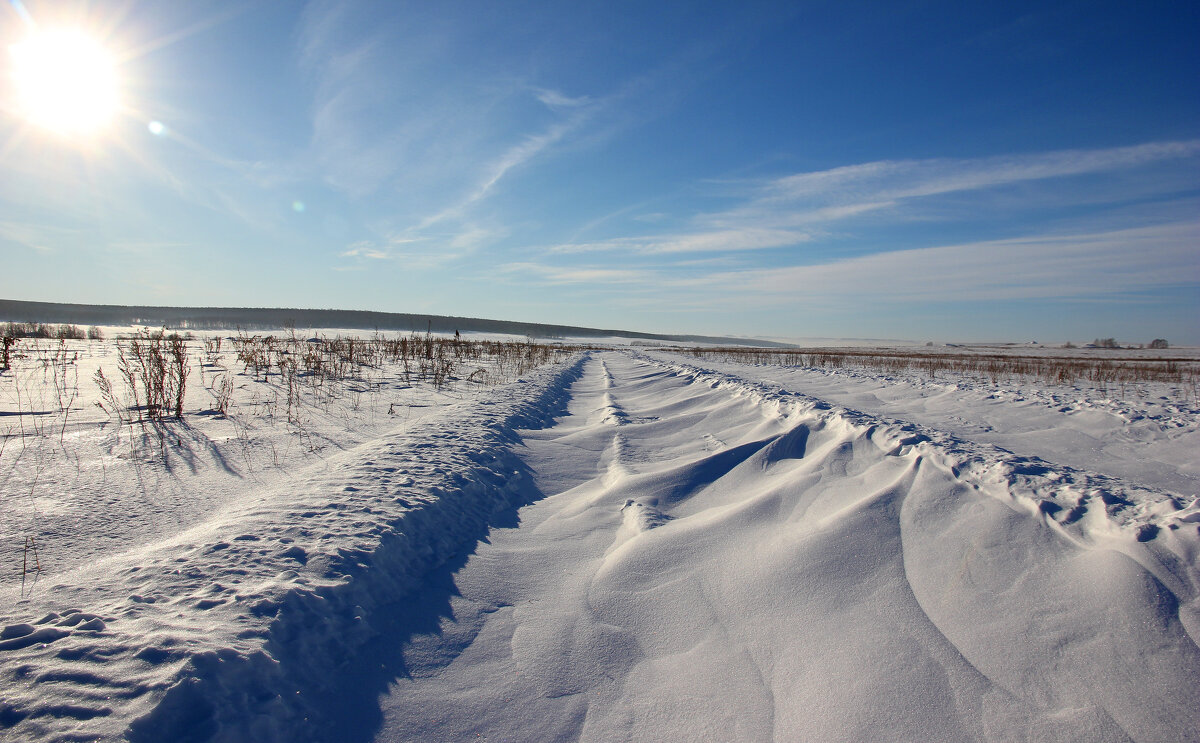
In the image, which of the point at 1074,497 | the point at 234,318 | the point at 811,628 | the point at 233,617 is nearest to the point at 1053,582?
the point at 1074,497

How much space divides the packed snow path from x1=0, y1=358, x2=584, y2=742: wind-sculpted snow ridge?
0.21 meters

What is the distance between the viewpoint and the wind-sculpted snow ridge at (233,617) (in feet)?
3.73

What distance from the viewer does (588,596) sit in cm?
198

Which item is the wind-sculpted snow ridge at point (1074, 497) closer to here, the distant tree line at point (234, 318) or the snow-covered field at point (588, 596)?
the snow-covered field at point (588, 596)

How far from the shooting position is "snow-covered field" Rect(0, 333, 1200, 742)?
129 cm

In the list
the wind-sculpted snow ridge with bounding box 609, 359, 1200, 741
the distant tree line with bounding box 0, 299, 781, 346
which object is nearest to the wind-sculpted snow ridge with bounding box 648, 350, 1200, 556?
the wind-sculpted snow ridge with bounding box 609, 359, 1200, 741

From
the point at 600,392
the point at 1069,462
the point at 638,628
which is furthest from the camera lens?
the point at 600,392

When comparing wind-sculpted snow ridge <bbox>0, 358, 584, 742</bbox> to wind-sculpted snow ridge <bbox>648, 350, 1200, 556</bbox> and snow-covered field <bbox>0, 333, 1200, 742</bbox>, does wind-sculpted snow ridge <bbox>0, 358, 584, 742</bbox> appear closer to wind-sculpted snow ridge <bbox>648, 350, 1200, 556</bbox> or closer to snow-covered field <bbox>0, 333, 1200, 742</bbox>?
snow-covered field <bbox>0, 333, 1200, 742</bbox>

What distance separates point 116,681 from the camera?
119 cm

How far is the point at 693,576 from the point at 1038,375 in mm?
17394

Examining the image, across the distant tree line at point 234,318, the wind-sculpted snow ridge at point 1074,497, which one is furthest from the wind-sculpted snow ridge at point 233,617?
the distant tree line at point 234,318

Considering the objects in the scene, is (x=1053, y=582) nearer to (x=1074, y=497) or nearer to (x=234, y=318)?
(x=1074, y=497)

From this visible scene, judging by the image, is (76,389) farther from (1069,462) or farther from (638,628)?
(1069,462)

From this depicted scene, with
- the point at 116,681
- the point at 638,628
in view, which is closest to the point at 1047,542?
the point at 638,628
